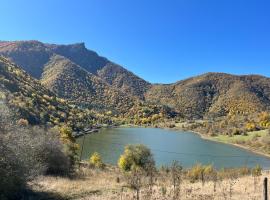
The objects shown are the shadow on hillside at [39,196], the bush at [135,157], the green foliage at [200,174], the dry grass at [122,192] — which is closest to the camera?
the shadow on hillside at [39,196]

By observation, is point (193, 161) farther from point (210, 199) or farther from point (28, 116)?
point (210, 199)

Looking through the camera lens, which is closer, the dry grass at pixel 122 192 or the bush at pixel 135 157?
the dry grass at pixel 122 192

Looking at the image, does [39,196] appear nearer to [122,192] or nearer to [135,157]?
[122,192]

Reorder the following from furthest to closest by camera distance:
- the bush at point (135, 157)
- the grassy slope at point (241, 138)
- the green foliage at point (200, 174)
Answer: the grassy slope at point (241, 138)
the bush at point (135, 157)
the green foliage at point (200, 174)

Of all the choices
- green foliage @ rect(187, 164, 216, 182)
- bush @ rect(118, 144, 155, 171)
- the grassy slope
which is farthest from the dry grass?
the grassy slope

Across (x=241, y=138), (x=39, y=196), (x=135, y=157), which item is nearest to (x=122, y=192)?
(x=39, y=196)

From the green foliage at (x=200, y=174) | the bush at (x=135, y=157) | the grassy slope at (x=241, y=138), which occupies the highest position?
the grassy slope at (x=241, y=138)

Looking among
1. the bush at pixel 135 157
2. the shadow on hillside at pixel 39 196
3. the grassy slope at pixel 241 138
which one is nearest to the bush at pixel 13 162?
the shadow on hillside at pixel 39 196

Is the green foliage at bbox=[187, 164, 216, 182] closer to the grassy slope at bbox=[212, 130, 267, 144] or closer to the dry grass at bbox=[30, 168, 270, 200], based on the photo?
the dry grass at bbox=[30, 168, 270, 200]

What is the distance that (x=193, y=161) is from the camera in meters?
72.5

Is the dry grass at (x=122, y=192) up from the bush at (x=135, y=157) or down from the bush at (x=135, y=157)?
down

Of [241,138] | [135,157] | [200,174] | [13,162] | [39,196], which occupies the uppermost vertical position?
[241,138]

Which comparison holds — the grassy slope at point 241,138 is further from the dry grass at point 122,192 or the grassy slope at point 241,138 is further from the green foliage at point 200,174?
the dry grass at point 122,192

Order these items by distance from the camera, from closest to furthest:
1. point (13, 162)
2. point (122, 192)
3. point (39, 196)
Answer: point (13, 162)
point (39, 196)
point (122, 192)
